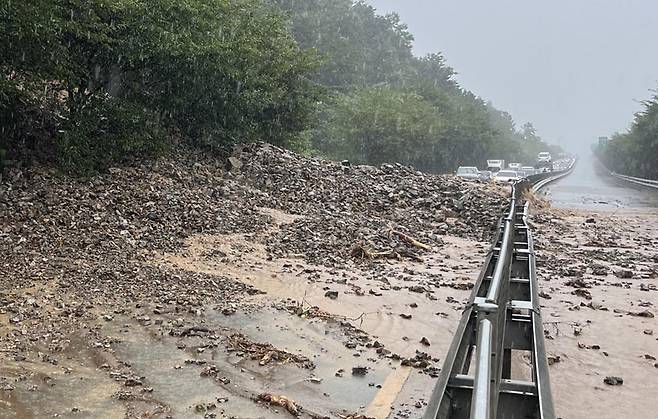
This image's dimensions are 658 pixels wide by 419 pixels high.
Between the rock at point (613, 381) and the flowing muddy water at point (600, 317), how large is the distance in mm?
52

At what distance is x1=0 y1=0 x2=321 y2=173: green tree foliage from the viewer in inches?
497

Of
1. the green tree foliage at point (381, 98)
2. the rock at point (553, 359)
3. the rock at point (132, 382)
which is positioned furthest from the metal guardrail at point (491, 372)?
the green tree foliage at point (381, 98)

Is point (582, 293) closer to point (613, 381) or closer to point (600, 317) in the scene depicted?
point (600, 317)

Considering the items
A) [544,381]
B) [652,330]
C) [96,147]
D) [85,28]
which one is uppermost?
[85,28]

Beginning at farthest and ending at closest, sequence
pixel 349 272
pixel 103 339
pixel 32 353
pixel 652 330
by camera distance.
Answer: pixel 349 272 < pixel 652 330 < pixel 103 339 < pixel 32 353

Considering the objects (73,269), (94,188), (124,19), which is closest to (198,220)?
(94,188)

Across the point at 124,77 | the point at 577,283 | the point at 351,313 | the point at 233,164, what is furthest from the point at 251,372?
the point at 233,164

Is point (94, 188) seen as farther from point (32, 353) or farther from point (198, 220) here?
point (32, 353)

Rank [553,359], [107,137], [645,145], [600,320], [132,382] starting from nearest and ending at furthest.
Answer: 1. [132,382]
2. [553,359]
3. [600,320]
4. [107,137]
5. [645,145]

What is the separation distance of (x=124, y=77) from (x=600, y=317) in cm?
1375

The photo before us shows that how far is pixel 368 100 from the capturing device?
46.4 meters

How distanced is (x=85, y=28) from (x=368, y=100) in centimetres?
3300

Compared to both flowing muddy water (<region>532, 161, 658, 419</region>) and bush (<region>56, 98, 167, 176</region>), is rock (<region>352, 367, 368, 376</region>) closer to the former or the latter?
flowing muddy water (<region>532, 161, 658, 419</region>)

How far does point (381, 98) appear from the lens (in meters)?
47.2
